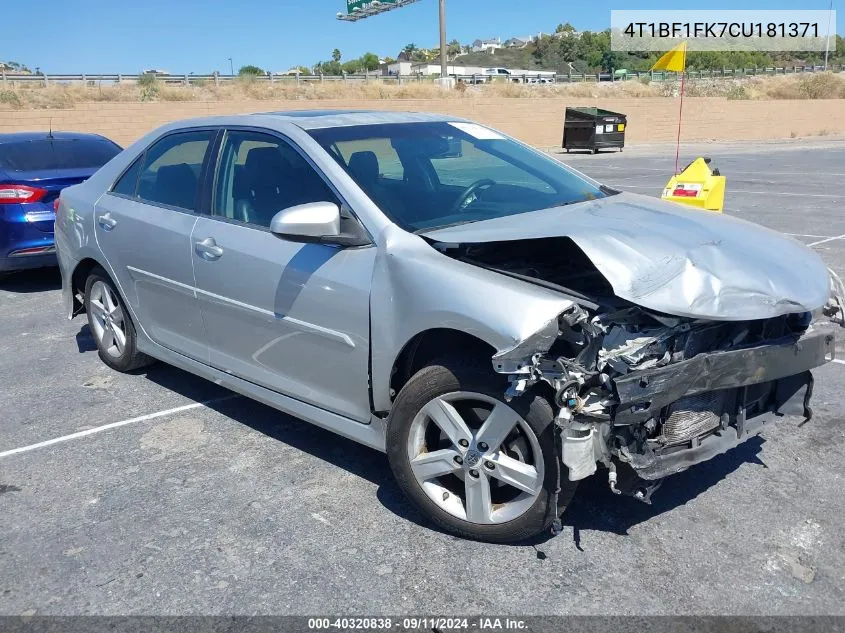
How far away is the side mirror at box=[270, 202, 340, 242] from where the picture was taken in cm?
328

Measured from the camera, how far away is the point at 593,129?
95.3ft

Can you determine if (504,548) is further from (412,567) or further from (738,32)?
(738,32)

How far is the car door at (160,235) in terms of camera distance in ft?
13.9

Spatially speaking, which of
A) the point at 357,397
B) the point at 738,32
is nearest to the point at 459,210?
the point at 357,397

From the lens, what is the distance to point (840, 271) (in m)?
7.56

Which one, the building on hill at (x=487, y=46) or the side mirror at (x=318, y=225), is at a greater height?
the building on hill at (x=487, y=46)

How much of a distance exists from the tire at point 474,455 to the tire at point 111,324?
2.49 metres

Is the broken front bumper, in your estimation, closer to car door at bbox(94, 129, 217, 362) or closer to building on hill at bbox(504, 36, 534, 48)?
car door at bbox(94, 129, 217, 362)

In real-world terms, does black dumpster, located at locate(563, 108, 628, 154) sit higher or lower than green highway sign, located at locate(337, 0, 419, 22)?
lower

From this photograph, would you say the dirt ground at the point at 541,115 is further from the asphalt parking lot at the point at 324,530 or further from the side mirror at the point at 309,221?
the side mirror at the point at 309,221

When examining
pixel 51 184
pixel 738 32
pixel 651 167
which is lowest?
pixel 651 167

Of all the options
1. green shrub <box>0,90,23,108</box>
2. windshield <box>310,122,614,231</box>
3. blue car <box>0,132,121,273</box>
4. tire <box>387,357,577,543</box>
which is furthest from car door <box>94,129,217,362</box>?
green shrub <box>0,90,23,108</box>

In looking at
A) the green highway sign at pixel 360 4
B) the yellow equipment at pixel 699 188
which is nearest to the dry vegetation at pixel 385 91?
the green highway sign at pixel 360 4

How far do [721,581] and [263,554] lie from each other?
1773 millimetres
